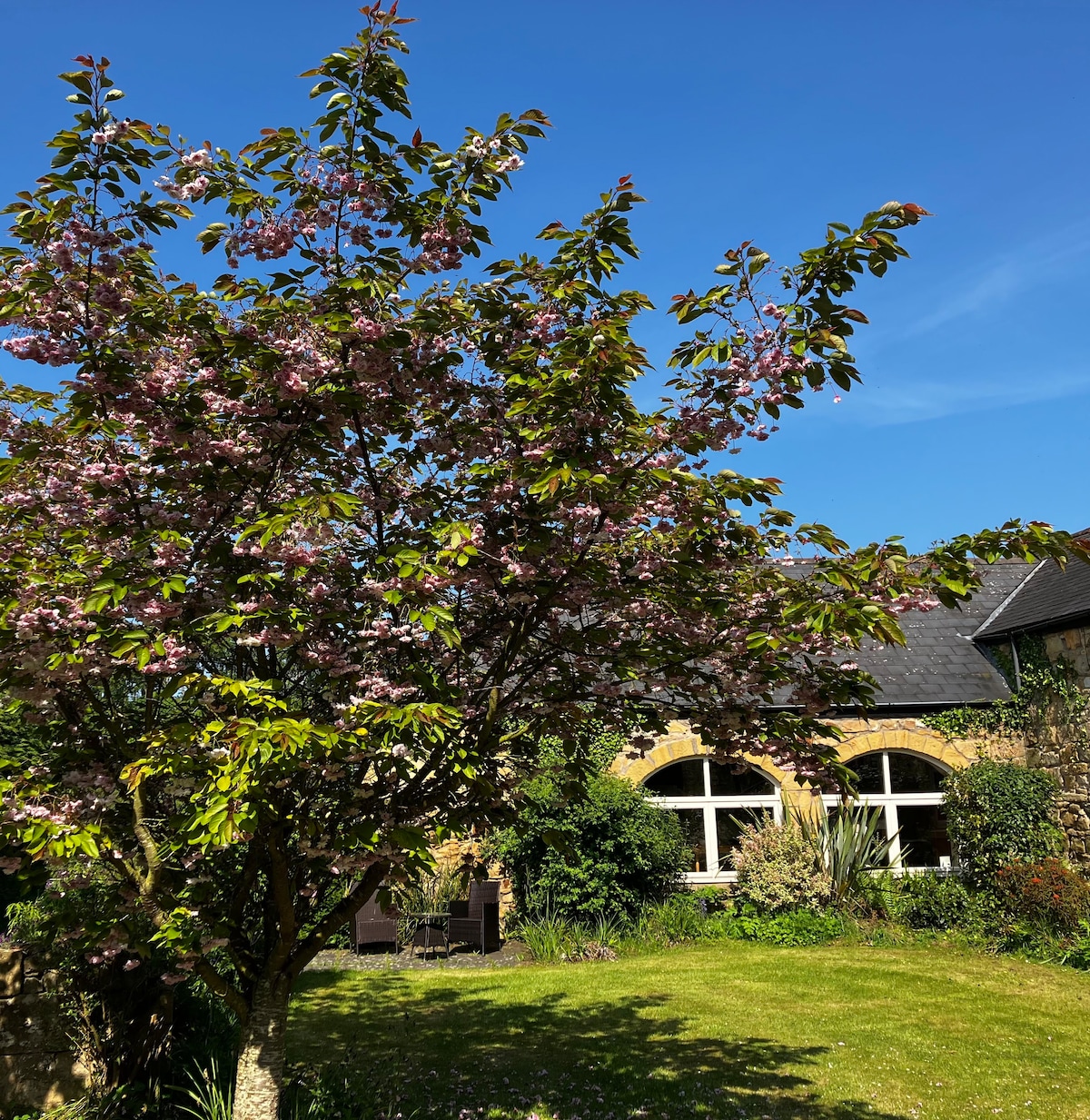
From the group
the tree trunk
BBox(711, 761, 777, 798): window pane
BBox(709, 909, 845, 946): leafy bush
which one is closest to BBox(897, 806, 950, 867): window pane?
BBox(711, 761, 777, 798): window pane

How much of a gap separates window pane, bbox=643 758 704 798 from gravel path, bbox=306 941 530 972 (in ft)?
13.4

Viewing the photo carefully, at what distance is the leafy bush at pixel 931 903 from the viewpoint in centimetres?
1201

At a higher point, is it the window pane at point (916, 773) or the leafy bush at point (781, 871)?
the window pane at point (916, 773)

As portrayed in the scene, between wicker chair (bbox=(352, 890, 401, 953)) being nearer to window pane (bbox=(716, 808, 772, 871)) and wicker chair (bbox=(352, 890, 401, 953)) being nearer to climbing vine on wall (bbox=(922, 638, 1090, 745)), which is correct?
window pane (bbox=(716, 808, 772, 871))

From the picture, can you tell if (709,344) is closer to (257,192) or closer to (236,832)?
(257,192)

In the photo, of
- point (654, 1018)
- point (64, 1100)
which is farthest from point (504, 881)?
point (64, 1100)

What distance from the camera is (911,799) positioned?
1381cm

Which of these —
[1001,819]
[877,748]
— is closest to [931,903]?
[1001,819]

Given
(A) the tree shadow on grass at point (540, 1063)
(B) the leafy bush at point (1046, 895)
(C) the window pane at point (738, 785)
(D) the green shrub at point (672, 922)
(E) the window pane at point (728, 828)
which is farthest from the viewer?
(C) the window pane at point (738, 785)

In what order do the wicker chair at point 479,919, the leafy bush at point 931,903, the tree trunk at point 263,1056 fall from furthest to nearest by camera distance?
the leafy bush at point 931,903
the wicker chair at point 479,919
the tree trunk at point 263,1056

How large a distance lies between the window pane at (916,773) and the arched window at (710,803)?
79.1 inches

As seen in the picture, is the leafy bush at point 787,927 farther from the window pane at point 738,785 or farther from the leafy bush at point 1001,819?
the window pane at point 738,785

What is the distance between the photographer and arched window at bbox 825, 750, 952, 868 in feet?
46.0

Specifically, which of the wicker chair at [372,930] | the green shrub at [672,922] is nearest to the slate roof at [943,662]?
the green shrub at [672,922]
